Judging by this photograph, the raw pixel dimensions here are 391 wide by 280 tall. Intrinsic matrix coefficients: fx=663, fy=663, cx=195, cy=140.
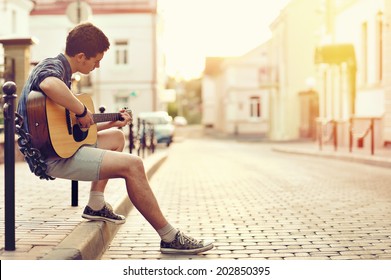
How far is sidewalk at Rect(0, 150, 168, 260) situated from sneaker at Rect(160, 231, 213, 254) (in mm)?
395

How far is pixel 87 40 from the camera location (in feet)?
11.7

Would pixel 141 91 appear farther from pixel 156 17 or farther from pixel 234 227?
pixel 234 227

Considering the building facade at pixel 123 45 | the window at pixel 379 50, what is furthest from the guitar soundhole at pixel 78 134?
the building facade at pixel 123 45

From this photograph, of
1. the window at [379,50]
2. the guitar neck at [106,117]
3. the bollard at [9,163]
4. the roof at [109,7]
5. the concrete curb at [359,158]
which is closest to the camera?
the bollard at [9,163]

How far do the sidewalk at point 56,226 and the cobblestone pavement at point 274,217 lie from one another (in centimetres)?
16

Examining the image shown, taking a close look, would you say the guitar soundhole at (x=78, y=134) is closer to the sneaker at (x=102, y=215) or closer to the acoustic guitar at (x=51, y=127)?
the acoustic guitar at (x=51, y=127)

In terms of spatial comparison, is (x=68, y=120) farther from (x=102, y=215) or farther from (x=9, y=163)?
(x=102, y=215)

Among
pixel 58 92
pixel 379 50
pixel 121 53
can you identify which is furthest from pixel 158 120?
pixel 58 92

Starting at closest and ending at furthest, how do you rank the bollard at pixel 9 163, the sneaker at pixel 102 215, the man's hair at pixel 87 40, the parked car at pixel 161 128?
the bollard at pixel 9 163 → the man's hair at pixel 87 40 → the sneaker at pixel 102 215 → the parked car at pixel 161 128

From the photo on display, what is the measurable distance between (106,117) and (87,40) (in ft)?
1.77

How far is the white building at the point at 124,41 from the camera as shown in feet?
104

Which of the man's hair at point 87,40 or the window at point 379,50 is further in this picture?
the window at point 379,50
